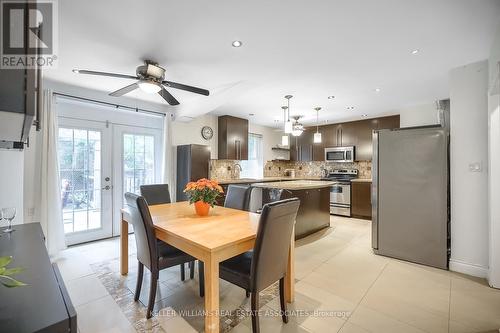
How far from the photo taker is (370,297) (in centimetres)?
215

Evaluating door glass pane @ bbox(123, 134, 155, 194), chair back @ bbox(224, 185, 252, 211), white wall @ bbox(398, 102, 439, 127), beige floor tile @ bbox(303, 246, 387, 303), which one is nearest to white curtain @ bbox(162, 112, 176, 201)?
door glass pane @ bbox(123, 134, 155, 194)

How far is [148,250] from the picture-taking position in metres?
1.89

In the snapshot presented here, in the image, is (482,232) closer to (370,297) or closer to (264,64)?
(370,297)

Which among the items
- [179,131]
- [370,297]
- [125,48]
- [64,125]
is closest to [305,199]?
[370,297]

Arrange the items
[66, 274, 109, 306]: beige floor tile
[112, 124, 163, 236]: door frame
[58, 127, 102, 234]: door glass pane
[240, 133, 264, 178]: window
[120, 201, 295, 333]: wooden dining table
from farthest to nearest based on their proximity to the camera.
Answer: [240, 133, 264, 178]: window, [112, 124, 163, 236]: door frame, [58, 127, 102, 234]: door glass pane, [66, 274, 109, 306]: beige floor tile, [120, 201, 295, 333]: wooden dining table

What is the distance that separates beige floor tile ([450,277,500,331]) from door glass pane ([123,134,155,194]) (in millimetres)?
4519

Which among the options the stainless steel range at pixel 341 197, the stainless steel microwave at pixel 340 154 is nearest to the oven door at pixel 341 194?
the stainless steel range at pixel 341 197

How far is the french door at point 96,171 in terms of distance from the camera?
3.53 meters

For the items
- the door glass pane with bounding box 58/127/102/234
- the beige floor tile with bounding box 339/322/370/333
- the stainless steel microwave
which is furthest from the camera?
the stainless steel microwave

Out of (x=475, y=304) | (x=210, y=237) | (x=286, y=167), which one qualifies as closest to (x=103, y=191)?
(x=210, y=237)

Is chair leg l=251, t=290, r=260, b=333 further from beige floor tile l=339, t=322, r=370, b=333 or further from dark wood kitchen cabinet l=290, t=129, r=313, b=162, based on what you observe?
dark wood kitchen cabinet l=290, t=129, r=313, b=162

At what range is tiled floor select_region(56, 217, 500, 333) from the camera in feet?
5.86

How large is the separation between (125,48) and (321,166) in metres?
5.60

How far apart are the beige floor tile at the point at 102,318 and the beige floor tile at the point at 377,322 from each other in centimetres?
176
